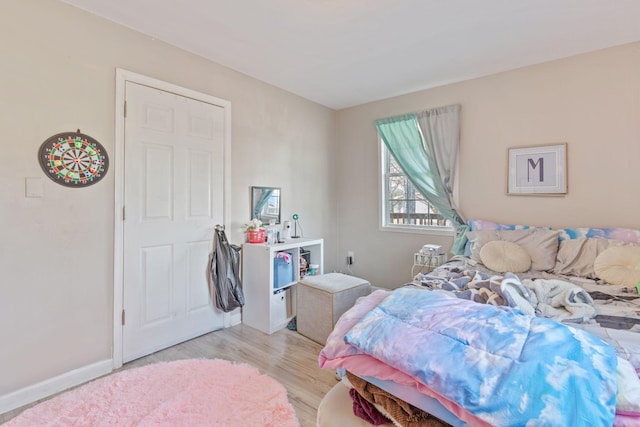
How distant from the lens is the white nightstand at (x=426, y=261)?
3.14 meters

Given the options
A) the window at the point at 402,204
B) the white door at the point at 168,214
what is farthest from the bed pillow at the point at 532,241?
the white door at the point at 168,214

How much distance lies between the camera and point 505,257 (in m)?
2.42

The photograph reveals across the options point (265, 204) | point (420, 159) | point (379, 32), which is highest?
point (379, 32)

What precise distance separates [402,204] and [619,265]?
79.5 inches

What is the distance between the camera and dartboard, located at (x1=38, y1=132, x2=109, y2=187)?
1885 mm

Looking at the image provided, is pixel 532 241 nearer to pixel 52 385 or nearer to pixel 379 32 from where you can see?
pixel 379 32

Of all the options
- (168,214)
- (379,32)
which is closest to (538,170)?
(379,32)

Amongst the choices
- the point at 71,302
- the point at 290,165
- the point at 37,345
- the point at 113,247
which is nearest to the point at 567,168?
the point at 290,165

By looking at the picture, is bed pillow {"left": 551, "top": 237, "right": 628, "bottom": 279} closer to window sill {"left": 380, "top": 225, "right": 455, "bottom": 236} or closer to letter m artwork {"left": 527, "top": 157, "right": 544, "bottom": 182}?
letter m artwork {"left": 527, "top": 157, "right": 544, "bottom": 182}

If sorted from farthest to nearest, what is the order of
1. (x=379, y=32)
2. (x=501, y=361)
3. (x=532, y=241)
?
1. (x=532, y=241)
2. (x=379, y=32)
3. (x=501, y=361)

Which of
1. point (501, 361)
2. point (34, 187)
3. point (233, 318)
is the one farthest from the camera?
point (233, 318)

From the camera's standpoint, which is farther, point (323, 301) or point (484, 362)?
point (323, 301)

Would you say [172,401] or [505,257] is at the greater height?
[505,257]

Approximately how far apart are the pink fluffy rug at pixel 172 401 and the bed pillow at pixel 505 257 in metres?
1.88
